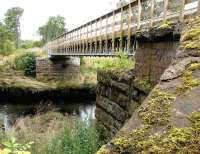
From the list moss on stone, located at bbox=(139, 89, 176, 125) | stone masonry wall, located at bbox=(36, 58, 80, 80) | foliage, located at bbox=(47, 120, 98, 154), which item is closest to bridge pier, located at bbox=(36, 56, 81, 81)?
stone masonry wall, located at bbox=(36, 58, 80, 80)

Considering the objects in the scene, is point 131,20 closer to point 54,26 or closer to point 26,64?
point 26,64

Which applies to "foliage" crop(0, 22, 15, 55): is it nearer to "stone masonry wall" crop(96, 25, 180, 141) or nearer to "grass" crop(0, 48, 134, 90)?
"grass" crop(0, 48, 134, 90)

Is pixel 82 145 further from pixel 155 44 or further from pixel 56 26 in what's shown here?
pixel 56 26

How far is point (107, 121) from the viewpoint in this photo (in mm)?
7738

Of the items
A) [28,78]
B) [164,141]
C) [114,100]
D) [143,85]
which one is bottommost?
[28,78]

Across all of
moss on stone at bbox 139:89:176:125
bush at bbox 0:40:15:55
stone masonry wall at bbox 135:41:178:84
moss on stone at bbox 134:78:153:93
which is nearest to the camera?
moss on stone at bbox 139:89:176:125

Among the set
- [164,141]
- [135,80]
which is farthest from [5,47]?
[164,141]

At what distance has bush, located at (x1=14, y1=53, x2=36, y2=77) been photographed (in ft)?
107

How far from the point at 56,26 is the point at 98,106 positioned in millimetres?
48934

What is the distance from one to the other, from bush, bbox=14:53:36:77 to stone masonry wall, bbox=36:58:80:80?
879mm

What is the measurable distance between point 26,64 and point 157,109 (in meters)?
32.1

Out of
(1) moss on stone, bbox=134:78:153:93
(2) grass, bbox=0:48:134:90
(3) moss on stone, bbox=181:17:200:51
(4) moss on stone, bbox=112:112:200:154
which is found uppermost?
(3) moss on stone, bbox=181:17:200:51

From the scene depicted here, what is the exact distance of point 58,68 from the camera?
109 feet

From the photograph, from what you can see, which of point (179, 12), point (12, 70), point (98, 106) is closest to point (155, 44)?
point (179, 12)
